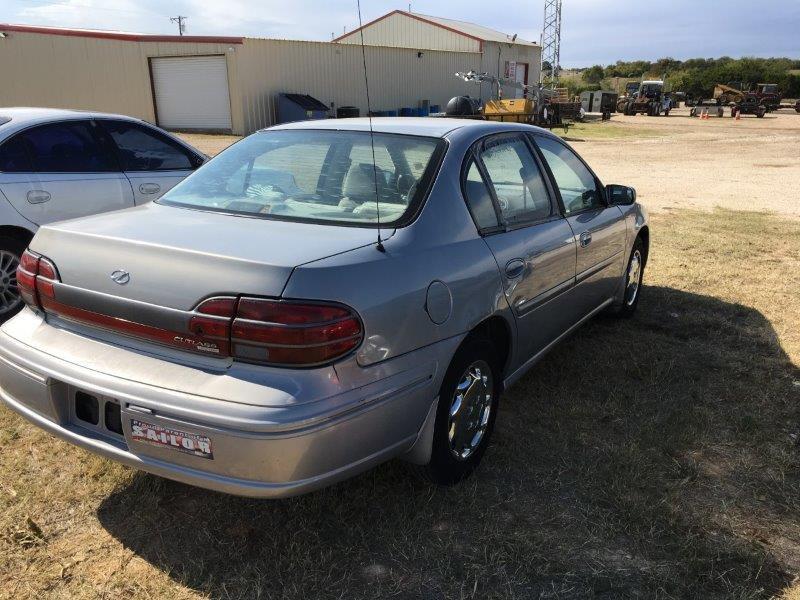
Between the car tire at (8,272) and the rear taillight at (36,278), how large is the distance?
2.34 metres

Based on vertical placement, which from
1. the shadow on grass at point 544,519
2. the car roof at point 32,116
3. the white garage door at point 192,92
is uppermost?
the white garage door at point 192,92

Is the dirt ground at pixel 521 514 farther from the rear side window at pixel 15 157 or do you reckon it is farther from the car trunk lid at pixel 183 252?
the rear side window at pixel 15 157

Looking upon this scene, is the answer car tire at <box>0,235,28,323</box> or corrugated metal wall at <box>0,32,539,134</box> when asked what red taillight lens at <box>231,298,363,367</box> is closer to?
car tire at <box>0,235,28,323</box>

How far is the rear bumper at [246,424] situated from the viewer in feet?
7.09

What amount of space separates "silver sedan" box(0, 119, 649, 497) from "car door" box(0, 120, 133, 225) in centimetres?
206

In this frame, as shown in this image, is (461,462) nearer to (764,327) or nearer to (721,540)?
(721,540)

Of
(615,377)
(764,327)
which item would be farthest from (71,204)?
(764,327)

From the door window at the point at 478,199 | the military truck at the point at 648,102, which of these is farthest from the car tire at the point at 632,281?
the military truck at the point at 648,102

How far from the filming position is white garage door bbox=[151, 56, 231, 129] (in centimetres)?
2541

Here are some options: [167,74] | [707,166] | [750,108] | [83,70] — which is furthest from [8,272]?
[750,108]

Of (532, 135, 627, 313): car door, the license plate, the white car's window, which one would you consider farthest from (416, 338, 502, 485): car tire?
the white car's window

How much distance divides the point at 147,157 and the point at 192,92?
22.3m

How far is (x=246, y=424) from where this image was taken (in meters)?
2.13

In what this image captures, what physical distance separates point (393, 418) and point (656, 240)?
6.57 metres
